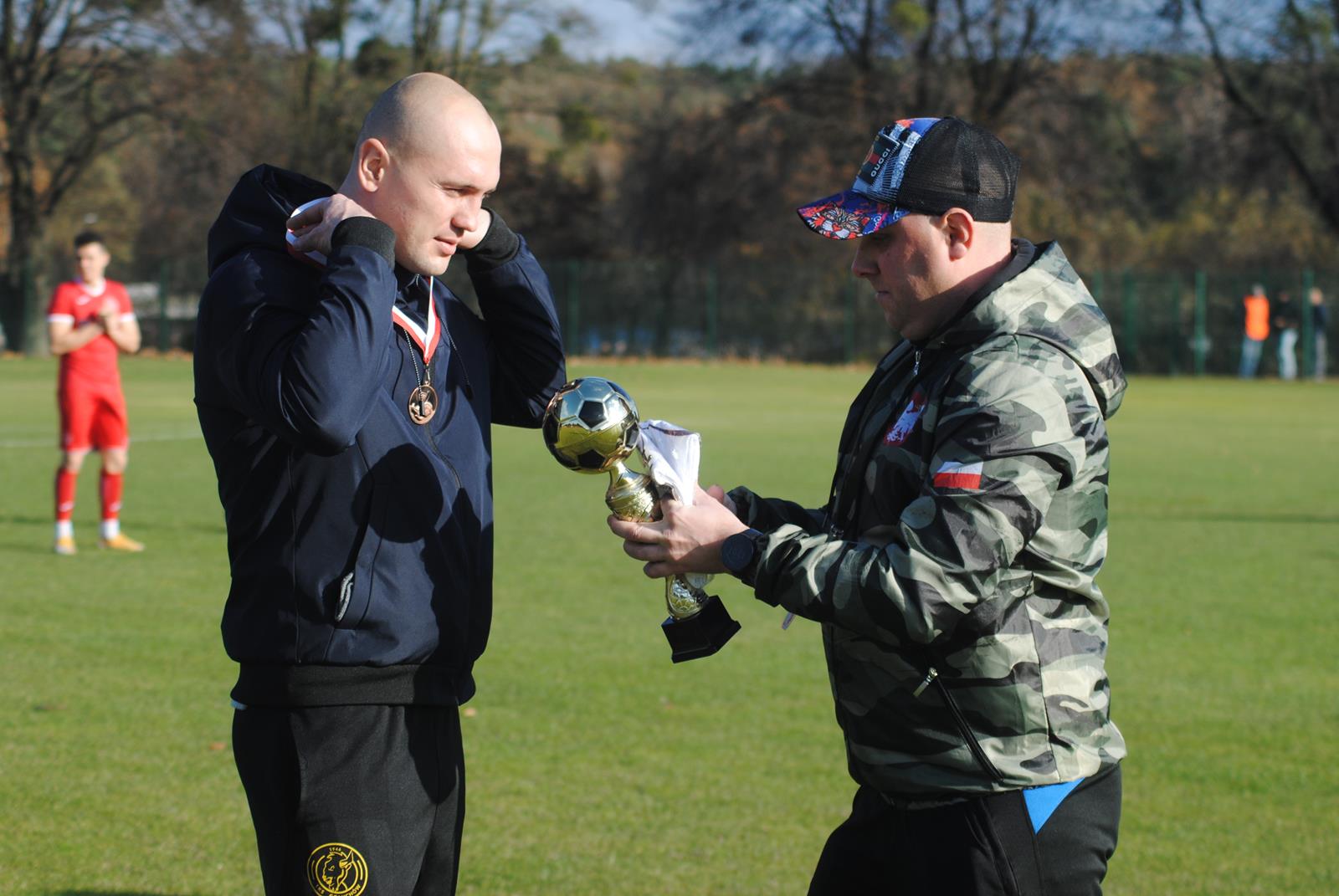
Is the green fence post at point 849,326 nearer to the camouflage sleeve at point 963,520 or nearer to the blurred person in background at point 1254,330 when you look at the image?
the blurred person in background at point 1254,330

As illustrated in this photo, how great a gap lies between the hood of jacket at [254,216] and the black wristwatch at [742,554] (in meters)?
1.17

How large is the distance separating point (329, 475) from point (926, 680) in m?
1.29

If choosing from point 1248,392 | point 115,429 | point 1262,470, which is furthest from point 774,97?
point 115,429

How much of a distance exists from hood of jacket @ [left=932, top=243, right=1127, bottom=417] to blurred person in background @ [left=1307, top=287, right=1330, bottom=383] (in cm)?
4065

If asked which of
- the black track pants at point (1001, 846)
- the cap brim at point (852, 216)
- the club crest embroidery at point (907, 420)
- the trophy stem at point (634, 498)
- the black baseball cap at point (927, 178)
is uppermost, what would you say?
the black baseball cap at point (927, 178)

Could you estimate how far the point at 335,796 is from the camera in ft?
10.4

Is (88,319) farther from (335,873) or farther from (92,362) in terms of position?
(335,873)

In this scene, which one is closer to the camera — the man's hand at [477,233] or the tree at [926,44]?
the man's hand at [477,233]

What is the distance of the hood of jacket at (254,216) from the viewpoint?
3.27 metres

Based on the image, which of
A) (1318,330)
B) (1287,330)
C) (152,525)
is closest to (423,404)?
(152,525)

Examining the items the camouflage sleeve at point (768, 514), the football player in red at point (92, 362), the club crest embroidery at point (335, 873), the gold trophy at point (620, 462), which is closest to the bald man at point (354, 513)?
the club crest embroidery at point (335, 873)

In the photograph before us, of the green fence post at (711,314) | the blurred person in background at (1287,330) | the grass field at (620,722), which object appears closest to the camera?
the grass field at (620,722)

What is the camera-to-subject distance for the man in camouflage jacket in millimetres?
2869

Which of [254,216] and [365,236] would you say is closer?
[365,236]
